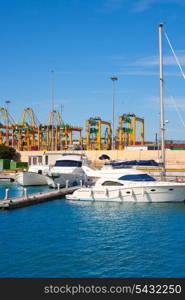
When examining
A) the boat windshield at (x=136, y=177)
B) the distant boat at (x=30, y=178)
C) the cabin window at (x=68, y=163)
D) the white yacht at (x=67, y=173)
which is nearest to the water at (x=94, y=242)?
the boat windshield at (x=136, y=177)

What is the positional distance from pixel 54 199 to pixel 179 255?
19.1m

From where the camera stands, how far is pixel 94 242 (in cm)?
1891

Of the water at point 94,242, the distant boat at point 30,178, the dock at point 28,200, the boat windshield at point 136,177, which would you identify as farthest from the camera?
the distant boat at point 30,178

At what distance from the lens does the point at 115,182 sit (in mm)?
31359

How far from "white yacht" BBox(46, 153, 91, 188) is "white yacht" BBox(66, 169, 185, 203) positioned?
8540 millimetres

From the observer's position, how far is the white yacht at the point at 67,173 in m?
42.2

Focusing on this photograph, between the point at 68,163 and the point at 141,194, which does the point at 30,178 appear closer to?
the point at 68,163

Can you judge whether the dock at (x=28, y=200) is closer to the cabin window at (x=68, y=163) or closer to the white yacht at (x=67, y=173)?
the white yacht at (x=67, y=173)

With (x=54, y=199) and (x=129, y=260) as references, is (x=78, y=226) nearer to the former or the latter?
(x=129, y=260)

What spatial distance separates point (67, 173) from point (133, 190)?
13470 mm

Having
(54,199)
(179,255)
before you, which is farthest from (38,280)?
(54,199)

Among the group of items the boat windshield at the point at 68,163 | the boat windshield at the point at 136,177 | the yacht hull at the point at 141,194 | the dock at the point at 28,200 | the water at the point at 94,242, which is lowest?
the water at the point at 94,242

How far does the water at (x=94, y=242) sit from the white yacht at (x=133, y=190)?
4.26 ft

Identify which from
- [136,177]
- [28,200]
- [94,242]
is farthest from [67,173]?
[94,242]
